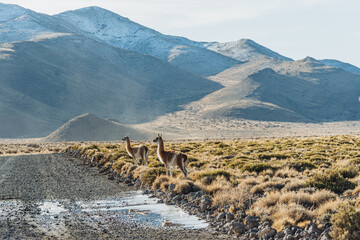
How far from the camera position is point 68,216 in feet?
34.8

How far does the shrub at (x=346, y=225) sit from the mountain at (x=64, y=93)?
11946 centimetres

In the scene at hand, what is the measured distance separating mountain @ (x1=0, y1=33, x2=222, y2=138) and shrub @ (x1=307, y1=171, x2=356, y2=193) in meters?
115

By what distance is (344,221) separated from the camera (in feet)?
24.6

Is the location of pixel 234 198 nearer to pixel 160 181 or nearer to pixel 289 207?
pixel 289 207

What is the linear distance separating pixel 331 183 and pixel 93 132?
91922 millimetres

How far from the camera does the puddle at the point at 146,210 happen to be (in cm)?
1028

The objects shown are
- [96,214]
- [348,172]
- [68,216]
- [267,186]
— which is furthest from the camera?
[348,172]

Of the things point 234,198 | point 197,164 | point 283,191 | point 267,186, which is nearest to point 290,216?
point 234,198

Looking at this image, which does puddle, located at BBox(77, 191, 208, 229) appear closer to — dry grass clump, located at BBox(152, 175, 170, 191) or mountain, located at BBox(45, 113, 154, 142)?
dry grass clump, located at BBox(152, 175, 170, 191)

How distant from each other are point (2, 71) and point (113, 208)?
17117cm

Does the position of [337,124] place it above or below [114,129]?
above

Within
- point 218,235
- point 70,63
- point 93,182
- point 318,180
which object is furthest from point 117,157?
point 70,63

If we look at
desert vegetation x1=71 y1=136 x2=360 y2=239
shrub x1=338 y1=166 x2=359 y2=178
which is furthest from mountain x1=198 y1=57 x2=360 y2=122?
shrub x1=338 y1=166 x2=359 y2=178

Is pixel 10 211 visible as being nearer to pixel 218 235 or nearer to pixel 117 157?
pixel 218 235
